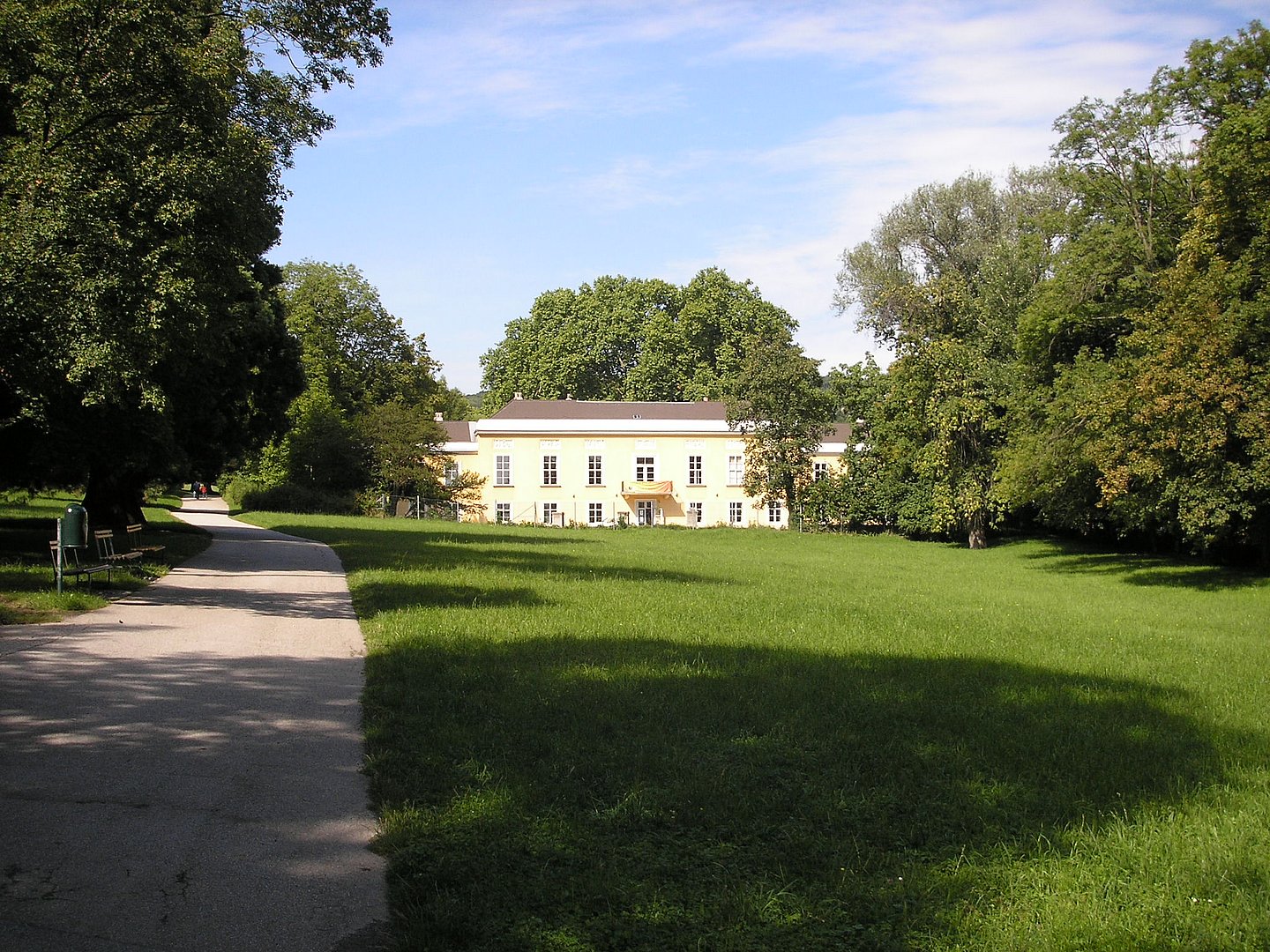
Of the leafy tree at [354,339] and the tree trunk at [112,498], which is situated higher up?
the leafy tree at [354,339]

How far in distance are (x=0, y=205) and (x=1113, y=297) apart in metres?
31.8

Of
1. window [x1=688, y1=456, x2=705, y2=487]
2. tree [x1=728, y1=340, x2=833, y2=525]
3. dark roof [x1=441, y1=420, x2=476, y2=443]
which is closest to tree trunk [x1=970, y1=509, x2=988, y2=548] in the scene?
tree [x1=728, y1=340, x2=833, y2=525]

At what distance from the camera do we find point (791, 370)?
2299 inches

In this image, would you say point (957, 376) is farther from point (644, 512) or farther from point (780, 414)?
point (644, 512)

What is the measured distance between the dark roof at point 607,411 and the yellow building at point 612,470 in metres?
0.36

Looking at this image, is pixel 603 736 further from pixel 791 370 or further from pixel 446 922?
pixel 791 370

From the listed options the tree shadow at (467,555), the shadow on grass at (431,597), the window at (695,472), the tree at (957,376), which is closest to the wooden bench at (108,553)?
the shadow on grass at (431,597)

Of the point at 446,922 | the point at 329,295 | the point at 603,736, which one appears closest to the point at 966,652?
the point at 603,736

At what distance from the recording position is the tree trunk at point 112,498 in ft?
85.2

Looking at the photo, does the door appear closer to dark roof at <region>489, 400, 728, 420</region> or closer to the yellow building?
the yellow building

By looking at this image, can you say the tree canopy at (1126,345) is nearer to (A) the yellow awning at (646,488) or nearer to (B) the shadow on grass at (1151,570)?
(B) the shadow on grass at (1151,570)

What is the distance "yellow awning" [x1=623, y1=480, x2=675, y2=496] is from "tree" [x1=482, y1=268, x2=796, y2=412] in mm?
20115

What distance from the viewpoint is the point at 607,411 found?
68.6 m

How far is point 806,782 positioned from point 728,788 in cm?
58
